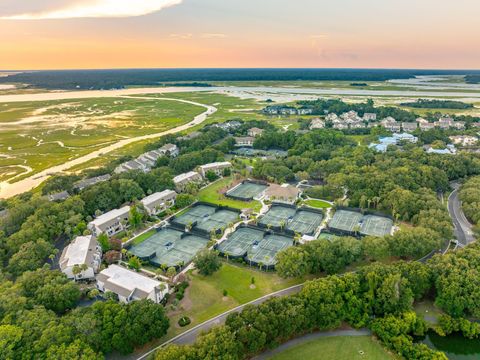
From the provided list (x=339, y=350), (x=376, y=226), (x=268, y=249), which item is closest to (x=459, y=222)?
(x=376, y=226)

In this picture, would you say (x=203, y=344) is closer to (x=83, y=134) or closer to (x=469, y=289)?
(x=469, y=289)

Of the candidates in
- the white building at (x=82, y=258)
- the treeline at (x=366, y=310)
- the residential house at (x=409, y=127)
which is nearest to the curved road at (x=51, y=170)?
the white building at (x=82, y=258)

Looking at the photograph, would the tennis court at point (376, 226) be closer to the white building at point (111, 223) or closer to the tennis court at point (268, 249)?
the tennis court at point (268, 249)

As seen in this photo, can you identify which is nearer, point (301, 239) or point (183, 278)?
point (183, 278)

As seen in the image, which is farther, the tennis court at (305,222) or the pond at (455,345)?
the tennis court at (305,222)

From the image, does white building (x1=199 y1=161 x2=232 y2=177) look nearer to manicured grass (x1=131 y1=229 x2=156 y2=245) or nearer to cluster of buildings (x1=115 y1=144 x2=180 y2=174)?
cluster of buildings (x1=115 y1=144 x2=180 y2=174)

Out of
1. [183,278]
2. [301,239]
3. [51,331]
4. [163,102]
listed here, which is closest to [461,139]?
[301,239]
